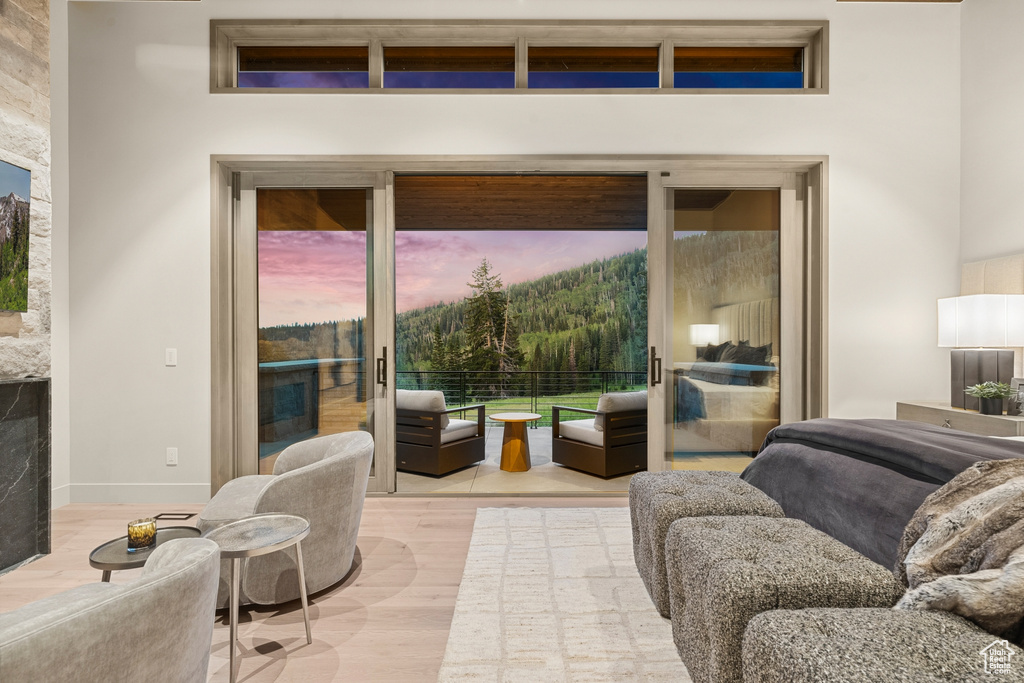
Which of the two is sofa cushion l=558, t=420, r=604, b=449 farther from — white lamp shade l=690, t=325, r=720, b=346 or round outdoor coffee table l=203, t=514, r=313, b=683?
round outdoor coffee table l=203, t=514, r=313, b=683

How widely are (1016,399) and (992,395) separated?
13 centimetres

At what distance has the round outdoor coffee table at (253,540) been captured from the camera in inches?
65.0

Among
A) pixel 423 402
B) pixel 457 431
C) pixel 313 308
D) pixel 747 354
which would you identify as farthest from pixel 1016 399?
pixel 313 308

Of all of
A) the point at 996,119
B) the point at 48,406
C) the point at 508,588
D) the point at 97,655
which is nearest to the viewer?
the point at 97,655

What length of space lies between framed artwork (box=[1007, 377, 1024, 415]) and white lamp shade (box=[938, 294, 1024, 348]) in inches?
8.4

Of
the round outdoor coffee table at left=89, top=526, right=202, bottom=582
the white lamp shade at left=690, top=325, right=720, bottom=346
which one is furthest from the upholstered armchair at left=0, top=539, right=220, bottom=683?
the white lamp shade at left=690, top=325, right=720, bottom=346

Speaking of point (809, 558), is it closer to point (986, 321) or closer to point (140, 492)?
point (986, 321)

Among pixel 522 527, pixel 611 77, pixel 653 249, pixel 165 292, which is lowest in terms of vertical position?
pixel 522 527

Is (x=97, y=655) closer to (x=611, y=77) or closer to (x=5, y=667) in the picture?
(x=5, y=667)

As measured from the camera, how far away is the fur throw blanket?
3.35 ft

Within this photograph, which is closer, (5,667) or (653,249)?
(5,667)

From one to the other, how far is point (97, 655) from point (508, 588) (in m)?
1.73

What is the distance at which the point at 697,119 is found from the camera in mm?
3684

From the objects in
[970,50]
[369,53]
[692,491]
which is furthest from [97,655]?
[970,50]
